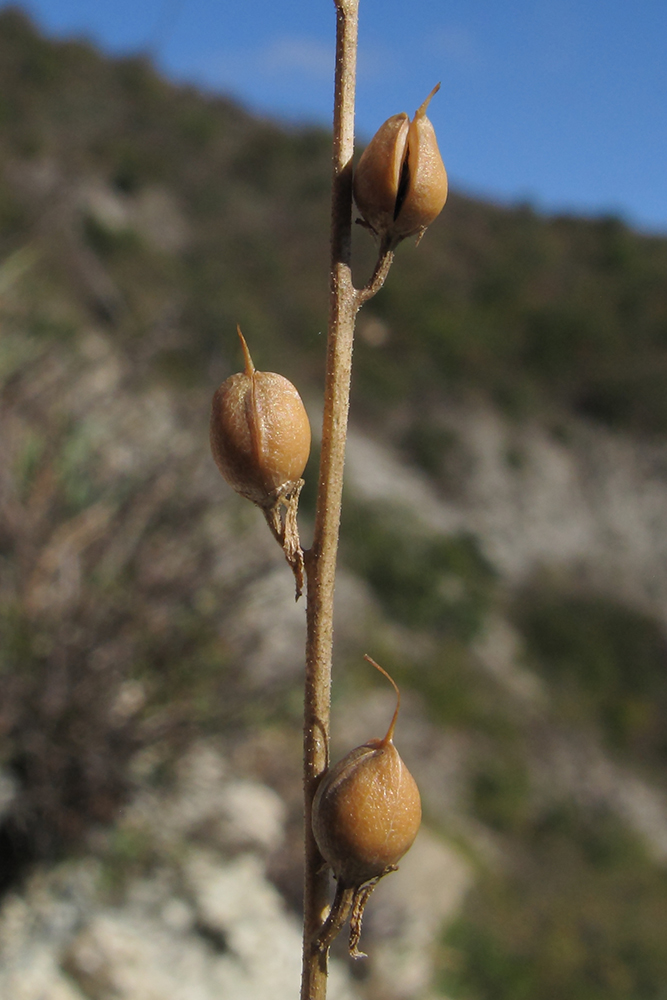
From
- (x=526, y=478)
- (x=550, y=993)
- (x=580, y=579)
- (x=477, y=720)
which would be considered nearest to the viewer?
(x=550, y=993)

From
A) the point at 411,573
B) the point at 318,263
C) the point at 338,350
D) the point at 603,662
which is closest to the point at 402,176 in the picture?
the point at 338,350

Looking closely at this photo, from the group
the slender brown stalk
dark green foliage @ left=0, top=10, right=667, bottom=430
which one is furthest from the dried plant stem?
dark green foliage @ left=0, top=10, right=667, bottom=430

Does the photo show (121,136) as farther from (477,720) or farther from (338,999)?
(338,999)

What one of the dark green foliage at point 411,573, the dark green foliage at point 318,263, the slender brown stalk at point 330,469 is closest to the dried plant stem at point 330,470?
the slender brown stalk at point 330,469

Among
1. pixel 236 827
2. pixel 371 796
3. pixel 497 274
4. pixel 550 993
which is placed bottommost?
pixel 371 796

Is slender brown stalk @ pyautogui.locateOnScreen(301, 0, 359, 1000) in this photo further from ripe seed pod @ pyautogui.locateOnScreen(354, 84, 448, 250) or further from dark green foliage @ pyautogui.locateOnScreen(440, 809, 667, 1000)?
dark green foliage @ pyautogui.locateOnScreen(440, 809, 667, 1000)

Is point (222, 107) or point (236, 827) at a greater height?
point (222, 107)

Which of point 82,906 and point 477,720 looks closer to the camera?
point 82,906

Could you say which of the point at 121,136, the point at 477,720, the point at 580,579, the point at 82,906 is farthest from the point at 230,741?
the point at 121,136
